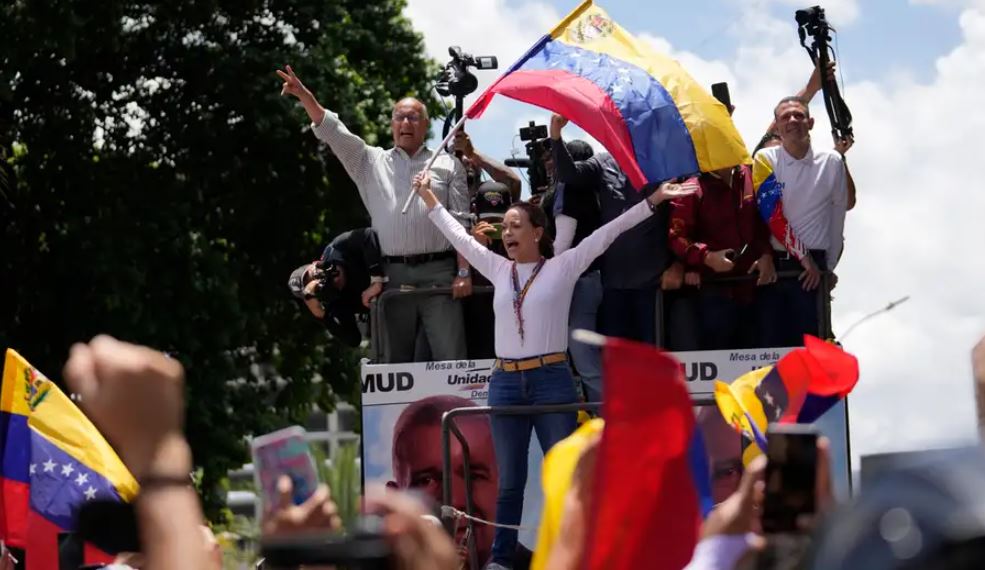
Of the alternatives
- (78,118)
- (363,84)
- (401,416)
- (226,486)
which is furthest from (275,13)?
(401,416)

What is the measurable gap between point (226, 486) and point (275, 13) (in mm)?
5162

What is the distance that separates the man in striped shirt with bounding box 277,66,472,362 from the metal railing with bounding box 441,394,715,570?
2.35 ft

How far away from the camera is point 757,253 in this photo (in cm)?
872

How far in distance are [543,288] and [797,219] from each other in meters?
1.31

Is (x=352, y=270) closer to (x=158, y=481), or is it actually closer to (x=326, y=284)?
(x=326, y=284)

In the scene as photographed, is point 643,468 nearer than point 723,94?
Yes

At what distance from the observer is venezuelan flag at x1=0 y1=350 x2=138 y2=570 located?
627 centimetres

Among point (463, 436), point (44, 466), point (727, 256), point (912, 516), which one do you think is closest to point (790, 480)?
point (912, 516)

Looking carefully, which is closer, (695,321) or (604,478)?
(604,478)

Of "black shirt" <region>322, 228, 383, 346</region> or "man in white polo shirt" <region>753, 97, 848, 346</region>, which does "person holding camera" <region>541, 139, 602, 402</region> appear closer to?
"man in white polo shirt" <region>753, 97, 848, 346</region>

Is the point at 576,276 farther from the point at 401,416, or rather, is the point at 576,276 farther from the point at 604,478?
the point at 604,478

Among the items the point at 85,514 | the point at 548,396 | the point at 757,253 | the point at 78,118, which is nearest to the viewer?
the point at 85,514

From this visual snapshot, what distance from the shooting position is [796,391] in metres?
4.45

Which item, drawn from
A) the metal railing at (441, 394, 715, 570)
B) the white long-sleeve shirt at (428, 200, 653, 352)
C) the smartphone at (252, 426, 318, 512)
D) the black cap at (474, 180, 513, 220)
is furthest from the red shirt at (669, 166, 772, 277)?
the smartphone at (252, 426, 318, 512)
